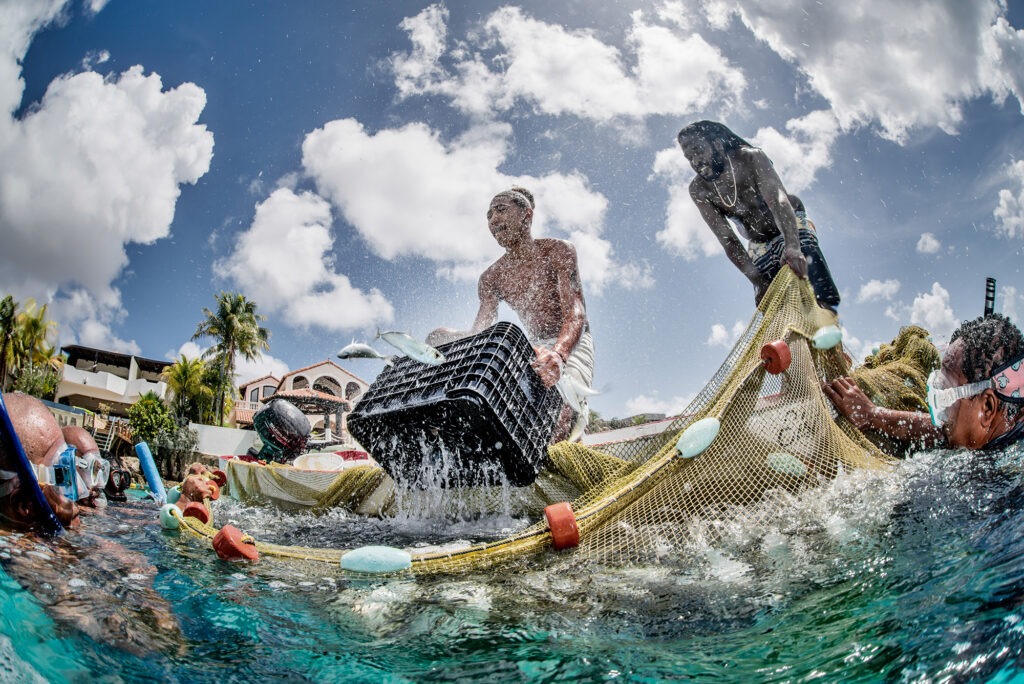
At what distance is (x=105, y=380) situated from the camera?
2597 centimetres

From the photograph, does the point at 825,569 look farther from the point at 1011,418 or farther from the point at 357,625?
the point at 357,625

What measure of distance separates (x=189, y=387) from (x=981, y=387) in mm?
41946

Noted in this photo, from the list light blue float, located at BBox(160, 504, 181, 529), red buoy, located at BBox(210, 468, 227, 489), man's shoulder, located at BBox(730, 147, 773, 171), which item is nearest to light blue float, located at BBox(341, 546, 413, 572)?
light blue float, located at BBox(160, 504, 181, 529)

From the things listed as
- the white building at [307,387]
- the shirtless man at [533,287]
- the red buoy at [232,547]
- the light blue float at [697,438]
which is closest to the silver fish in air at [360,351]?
the shirtless man at [533,287]

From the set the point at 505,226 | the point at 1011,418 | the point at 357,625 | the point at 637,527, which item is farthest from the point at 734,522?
the point at 505,226

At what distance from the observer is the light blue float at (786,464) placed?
2.51 meters

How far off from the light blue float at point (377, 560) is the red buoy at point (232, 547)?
0.49 meters

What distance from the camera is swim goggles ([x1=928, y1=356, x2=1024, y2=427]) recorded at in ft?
7.13

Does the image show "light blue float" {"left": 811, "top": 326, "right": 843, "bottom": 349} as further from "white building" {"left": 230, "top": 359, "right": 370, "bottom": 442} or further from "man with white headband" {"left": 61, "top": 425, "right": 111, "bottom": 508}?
"white building" {"left": 230, "top": 359, "right": 370, "bottom": 442}

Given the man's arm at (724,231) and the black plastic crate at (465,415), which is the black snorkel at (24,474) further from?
the man's arm at (724,231)

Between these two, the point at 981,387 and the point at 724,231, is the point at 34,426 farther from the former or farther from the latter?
the point at 724,231

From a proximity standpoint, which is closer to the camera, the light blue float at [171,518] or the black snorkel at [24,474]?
the black snorkel at [24,474]

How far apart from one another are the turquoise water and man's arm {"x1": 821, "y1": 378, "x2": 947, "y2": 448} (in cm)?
72

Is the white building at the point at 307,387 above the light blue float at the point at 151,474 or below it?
above
